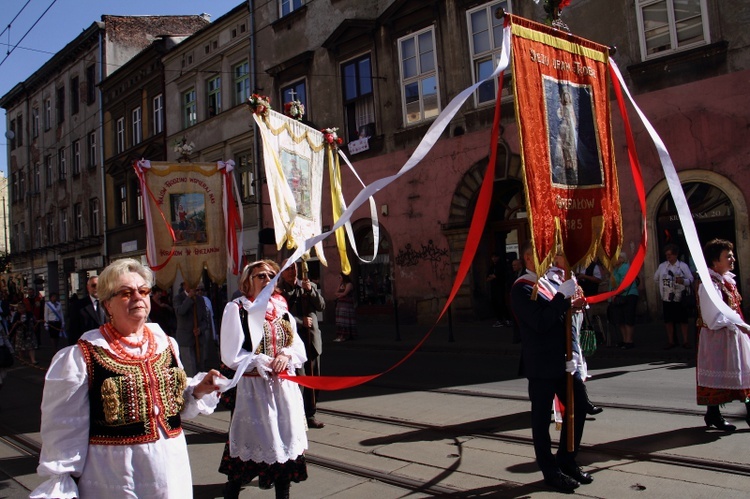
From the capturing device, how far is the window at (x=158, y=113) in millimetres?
29497

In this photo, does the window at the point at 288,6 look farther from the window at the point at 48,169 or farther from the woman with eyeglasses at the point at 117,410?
the window at the point at 48,169

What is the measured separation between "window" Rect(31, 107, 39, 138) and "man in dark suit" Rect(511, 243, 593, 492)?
1750 inches

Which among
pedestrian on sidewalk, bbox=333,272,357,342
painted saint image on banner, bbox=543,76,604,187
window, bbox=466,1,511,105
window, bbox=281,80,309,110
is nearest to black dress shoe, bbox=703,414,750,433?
painted saint image on banner, bbox=543,76,604,187

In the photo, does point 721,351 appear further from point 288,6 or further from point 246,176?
point 246,176

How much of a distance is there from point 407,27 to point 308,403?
13747 millimetres

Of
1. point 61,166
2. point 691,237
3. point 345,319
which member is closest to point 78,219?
point 61,166

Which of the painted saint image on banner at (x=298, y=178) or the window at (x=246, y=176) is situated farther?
the window at (x=246, y=176)

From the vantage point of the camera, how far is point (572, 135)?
4.84 m

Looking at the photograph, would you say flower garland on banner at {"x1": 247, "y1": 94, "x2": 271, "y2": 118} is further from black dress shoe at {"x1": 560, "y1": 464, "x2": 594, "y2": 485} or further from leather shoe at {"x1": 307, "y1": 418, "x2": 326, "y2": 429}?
black dress shoe at {"x1": 560, "y1": 464, "x2": 594, "y2": 485}

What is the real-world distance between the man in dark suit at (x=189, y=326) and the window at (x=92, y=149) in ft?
95.8

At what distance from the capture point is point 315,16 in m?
20.8

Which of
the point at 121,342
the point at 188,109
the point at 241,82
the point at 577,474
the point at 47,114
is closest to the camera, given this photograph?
the point at 121,342

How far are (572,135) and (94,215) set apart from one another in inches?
1360

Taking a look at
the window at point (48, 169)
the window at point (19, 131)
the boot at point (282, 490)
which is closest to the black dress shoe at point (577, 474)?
the boot at point (282, 490)
